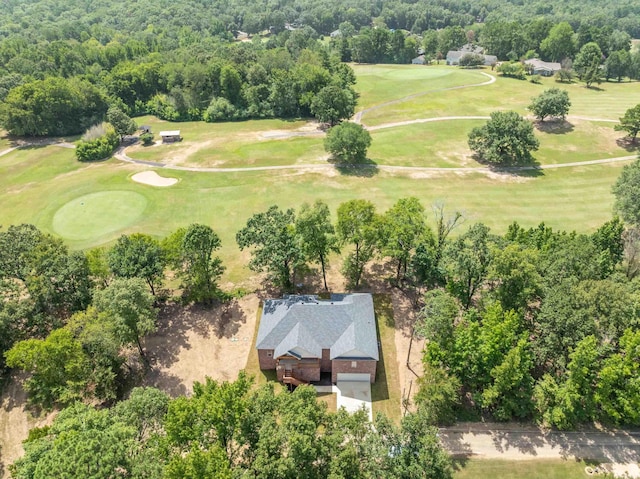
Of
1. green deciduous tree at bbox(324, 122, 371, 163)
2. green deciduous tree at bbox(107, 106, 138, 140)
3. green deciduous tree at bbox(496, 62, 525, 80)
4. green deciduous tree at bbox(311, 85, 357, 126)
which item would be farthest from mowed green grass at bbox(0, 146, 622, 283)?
green deciduous tree at bbox(496, 62, 525, 80)

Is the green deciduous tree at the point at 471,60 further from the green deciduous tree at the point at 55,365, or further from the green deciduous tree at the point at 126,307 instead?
the green deciduous tree at the point at 55,365

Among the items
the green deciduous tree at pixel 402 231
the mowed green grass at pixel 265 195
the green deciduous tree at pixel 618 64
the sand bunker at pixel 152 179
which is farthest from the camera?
the green deciduous tree at pixel 618 64

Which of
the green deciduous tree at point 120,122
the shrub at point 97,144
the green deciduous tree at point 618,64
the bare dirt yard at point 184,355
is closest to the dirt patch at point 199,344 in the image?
the bare dirt yard at point 184,355

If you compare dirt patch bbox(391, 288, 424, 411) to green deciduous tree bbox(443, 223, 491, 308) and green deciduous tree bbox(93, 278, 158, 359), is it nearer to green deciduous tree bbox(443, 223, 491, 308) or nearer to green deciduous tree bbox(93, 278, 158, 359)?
green deciduous tree bbox(443, 223, 491, 308)

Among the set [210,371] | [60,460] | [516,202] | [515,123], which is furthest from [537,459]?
[515,123]

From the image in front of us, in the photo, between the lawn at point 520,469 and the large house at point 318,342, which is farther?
the large house at point 318,342

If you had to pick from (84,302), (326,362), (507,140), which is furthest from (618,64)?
(84,302)
